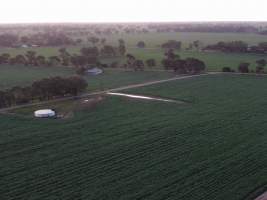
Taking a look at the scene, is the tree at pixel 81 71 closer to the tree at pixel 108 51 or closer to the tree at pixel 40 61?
the tree at pixel 40 61

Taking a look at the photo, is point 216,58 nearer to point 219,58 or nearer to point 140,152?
point 219,58

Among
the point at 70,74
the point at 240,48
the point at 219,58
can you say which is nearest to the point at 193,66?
the point at 70,74

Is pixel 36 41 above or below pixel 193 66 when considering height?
above

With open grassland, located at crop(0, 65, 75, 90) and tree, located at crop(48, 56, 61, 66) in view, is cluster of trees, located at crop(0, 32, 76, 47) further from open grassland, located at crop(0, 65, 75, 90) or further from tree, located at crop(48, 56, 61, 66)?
open grassland, located at crop(0, 65, 75, 90)

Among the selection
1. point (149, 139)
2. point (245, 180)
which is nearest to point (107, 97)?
point (149, 139)

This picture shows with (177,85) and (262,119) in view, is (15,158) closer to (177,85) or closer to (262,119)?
(262,119)

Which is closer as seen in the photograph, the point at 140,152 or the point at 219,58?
the point at 140,152
